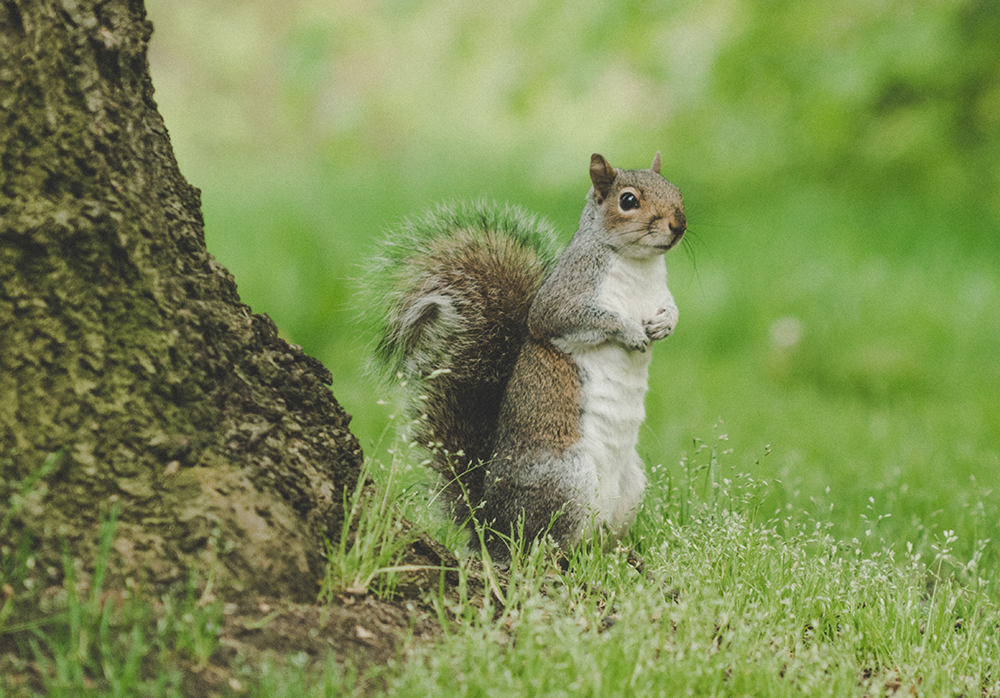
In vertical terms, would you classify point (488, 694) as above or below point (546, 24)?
below

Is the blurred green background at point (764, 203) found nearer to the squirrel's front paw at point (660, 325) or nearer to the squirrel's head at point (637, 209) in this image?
→ the squirrel's front paw at point (660, 325)

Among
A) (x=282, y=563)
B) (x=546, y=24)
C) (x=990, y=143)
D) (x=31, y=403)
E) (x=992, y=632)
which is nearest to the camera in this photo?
(x=31, y=403)

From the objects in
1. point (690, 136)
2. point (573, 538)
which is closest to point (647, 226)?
point (573, 538)

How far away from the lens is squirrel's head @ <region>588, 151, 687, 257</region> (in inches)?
94.1

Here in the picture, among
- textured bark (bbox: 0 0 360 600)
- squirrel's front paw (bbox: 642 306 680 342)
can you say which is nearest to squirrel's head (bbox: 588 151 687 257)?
squirrel's front paw (bbox: 642 306 680 342)

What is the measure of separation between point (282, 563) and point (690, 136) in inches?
237

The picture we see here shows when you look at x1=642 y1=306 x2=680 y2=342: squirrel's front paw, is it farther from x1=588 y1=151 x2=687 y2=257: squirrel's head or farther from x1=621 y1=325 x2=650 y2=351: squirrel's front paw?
x1=588 y1=151 x2=687 y2=257: squirrel's head

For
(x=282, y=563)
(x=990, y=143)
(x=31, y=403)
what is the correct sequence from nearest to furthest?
(x=31, y=403)
(x=282, y=563)
(x=990, y=143)

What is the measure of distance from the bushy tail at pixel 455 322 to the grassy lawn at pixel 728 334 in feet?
0.35

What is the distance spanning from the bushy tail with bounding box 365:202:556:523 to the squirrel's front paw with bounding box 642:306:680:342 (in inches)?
13.2

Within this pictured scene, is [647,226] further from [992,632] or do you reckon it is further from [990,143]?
[990,143]

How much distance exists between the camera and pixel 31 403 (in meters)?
1.61

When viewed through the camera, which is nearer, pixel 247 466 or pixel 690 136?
pixel 247 466

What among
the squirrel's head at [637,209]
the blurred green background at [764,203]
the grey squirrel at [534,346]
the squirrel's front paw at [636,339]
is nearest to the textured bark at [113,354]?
the grey squirrel at [534,346]
